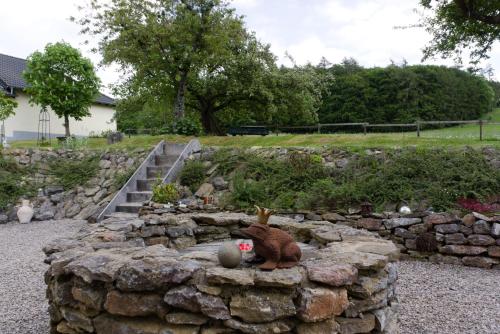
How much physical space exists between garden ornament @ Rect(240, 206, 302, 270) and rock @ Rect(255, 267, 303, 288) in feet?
0.58

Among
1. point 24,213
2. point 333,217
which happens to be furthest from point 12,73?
point 333,217

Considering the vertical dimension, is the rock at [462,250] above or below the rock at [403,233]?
below

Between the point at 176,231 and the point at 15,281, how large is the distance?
2.37m

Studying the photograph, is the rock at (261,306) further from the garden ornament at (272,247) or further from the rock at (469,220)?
the rock at (469,220)

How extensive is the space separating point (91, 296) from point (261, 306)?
4.82 ft

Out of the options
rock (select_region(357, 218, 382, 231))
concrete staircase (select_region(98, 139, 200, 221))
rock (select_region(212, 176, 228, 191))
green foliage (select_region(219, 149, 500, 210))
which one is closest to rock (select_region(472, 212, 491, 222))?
green foliage (select_region(219, 149, 500, 210))

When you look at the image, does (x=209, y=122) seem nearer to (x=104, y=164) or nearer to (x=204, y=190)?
(x=104, y=164)

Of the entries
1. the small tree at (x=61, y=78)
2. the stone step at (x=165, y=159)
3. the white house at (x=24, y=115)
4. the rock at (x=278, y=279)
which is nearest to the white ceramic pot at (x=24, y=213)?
the stone step at (x=165, y=159)

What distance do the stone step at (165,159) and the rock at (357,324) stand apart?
8.94m

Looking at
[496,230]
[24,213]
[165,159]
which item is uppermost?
[165,159]

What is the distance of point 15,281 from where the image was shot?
600 cm

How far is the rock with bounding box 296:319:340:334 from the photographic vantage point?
3.30 m

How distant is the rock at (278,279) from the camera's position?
3242 millimetres

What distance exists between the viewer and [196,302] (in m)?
3.29
